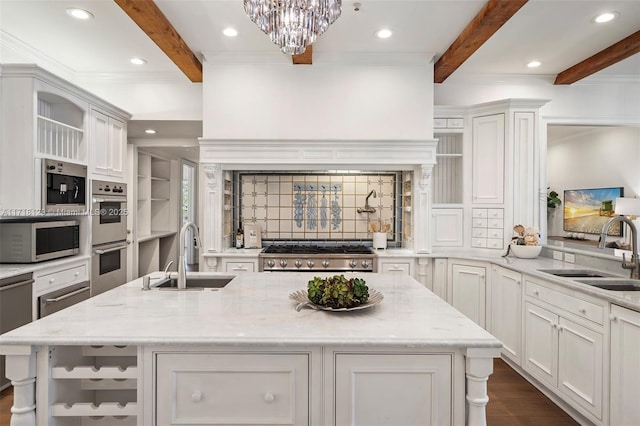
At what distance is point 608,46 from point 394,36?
2.00 meters

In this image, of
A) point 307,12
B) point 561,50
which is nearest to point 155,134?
point 307,12

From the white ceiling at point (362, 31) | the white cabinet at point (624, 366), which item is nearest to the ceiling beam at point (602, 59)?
the white ceiling at point (362, 31)

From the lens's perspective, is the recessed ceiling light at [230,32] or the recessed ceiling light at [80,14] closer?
the recessed ceiling light at [80,14]

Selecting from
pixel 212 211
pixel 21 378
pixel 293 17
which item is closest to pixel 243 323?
pixel 21 378

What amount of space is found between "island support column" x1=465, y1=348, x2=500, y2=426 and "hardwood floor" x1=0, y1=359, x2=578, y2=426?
47.8 inches

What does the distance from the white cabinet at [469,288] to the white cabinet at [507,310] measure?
0.11 meters

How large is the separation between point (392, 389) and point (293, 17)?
175 cm

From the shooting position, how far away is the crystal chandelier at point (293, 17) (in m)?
1.75

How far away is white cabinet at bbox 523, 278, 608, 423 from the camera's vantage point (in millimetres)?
2051

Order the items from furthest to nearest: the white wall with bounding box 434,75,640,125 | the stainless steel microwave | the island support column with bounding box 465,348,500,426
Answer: the white wall with bounding box 434,75,640,125 → the stainless steel microwave → the island support column with bounding box 465,348,500,426

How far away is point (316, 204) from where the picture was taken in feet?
13.5

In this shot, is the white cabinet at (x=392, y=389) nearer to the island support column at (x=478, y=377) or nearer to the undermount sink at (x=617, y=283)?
the island support column at (x=478, y=377)

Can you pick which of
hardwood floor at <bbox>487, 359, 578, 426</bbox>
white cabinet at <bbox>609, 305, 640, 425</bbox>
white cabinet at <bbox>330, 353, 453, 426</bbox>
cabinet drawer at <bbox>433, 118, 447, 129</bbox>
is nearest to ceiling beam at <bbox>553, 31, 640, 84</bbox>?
cabinet drawer at <bbox>433, 118, 447, 129</bbox>

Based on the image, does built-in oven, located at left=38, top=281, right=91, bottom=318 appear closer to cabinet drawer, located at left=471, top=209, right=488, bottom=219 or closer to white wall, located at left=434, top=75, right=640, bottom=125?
cabinet drawer, located at left=471, top=209, right=488, bottom=219
